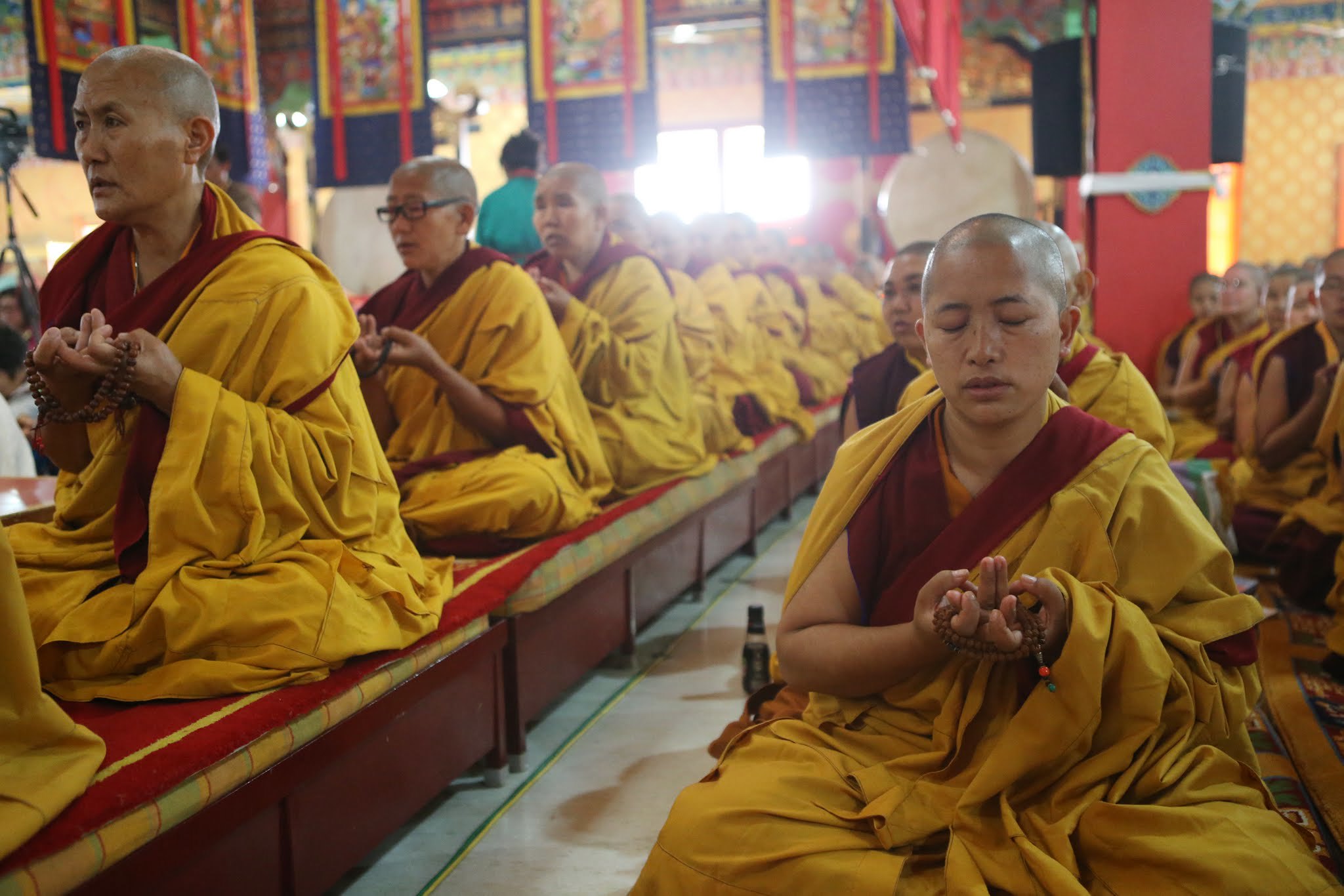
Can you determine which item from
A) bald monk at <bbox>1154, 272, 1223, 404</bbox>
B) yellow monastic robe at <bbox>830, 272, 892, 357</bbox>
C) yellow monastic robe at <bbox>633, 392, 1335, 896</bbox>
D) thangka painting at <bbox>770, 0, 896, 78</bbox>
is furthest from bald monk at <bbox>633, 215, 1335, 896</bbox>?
yellow monastic robe at <bbox>830, 272, 892, 357</bbox>

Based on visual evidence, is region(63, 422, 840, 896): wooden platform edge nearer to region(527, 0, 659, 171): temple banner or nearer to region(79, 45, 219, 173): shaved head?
region(79, 45, 219, 173): shaved head

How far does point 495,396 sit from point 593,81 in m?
5.80

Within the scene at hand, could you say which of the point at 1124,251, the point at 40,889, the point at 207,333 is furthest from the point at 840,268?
the point at 40,889

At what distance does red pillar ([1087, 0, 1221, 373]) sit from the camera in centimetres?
641

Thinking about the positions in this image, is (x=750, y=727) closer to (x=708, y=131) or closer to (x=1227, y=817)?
(x=1227, y=817)

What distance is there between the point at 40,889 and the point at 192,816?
0.98ft

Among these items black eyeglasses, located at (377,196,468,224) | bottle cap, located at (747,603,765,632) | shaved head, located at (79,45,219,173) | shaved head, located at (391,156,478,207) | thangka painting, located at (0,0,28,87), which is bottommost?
bottle cap, located at (747,603,765,632)

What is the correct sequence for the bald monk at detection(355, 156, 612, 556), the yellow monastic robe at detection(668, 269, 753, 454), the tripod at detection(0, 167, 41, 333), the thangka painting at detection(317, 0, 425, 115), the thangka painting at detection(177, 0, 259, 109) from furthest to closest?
1. the thangka painting at detection(317, 0, 425, 115)
2. the thangka painting at detection(177, 0, 259, 109)
3. the tripod at detection(0, 167, 41, 333)
4. the yellow monastic robe at detection(668, 269, 753, 454)
5. the bald monk at detection(355, 156, 612, 556)

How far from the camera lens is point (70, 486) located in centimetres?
231

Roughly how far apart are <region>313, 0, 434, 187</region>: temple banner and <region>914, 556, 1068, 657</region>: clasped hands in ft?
24.8

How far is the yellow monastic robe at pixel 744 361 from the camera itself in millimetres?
6078

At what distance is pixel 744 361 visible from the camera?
6258 mm

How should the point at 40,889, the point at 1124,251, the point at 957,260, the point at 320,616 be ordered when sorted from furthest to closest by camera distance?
the point at 1124,251 < the point at 320,616 < the point at 957,260 < the point at 40,889

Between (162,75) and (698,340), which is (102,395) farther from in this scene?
(698,340)
